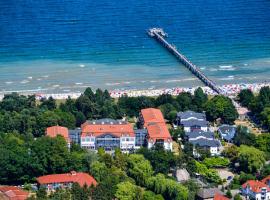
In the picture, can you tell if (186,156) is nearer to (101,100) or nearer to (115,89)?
(101,100)

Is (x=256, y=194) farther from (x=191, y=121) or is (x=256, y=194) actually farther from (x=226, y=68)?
(x=226, y=68)

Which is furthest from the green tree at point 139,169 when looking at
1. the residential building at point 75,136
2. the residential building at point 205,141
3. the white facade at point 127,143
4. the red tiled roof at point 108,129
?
the residential building at point 75,136

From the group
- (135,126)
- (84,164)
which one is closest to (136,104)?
(135,126)

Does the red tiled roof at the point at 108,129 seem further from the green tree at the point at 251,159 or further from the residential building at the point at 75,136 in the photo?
the green tree at the point at 251,159

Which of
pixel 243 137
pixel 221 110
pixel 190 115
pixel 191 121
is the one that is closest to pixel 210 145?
pixel 243 137

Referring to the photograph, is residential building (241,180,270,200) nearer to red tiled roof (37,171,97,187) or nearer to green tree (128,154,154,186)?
green tree (128,154,154,186)
